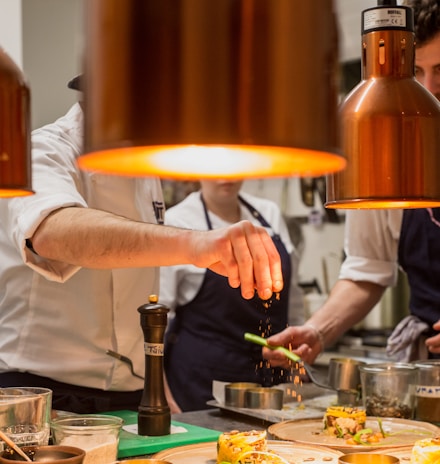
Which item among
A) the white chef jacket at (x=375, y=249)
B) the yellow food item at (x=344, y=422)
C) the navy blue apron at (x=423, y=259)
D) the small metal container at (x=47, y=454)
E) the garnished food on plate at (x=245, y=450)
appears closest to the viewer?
the small metal container at (x=47, y=454)

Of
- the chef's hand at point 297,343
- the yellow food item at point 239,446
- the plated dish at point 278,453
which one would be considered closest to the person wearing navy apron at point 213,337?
the chef's hand at point 297,343

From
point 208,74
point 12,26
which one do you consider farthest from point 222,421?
point 12,26

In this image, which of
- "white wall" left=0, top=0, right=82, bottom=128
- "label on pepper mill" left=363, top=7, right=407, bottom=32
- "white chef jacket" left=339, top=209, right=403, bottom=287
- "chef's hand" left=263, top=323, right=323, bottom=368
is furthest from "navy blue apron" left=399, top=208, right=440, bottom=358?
"white wall" left=0, top=0, right=82, bottom=128

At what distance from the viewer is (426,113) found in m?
1.41

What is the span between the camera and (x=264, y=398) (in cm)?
222

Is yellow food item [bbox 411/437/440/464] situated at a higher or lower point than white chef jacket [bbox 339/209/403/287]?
lower

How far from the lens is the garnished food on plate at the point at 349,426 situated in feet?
6.16

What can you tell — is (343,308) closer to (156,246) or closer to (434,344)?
(434,344)

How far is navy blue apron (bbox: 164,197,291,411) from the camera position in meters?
3.55

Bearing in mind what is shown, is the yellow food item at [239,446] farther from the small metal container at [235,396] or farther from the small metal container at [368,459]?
the small metal container at [235,396]

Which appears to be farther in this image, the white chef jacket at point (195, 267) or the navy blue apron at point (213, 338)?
the white chef jacket at point (195, 267)

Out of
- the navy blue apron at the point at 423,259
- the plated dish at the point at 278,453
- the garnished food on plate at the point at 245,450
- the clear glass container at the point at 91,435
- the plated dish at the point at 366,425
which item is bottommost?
the plated dish at the point at 366,425

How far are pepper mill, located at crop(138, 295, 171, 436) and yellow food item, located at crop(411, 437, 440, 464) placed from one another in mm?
586

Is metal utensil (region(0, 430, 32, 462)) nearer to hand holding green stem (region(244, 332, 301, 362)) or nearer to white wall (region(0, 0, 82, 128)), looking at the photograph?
hand holding green stem (region(244, 332, 301, 362))
